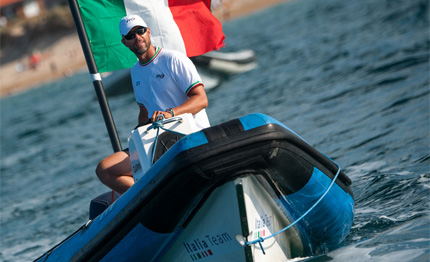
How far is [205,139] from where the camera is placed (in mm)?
3820

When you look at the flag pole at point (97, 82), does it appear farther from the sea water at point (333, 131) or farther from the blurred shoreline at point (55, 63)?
the blurred shoreline at point (55, 63)

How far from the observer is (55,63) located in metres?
51.3

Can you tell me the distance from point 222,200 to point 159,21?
247 centimetres

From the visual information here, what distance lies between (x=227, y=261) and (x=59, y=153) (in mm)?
10456

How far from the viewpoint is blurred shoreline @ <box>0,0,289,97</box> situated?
49000 mm

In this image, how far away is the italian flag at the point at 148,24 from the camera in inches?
235

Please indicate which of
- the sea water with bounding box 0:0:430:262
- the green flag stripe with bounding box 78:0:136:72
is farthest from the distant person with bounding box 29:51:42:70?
the green flag stripe with bounding box 78:0:136:72

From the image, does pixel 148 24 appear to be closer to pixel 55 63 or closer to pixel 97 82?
pixel 97 82

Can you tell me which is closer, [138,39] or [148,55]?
[138,39]

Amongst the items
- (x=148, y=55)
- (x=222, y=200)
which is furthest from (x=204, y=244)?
(x=148, y=55)

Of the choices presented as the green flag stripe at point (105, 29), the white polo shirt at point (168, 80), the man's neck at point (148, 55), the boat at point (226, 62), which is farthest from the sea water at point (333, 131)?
the green flag stripe at point (105, 29)

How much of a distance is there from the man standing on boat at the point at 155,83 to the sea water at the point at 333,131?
1308 mm

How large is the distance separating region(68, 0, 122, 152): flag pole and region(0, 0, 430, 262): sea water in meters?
1.84

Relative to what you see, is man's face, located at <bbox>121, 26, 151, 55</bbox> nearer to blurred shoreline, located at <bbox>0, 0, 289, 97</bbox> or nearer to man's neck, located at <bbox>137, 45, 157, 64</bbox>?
man's neck, located at <bbox>137, 45, 157, 64</bbox>
